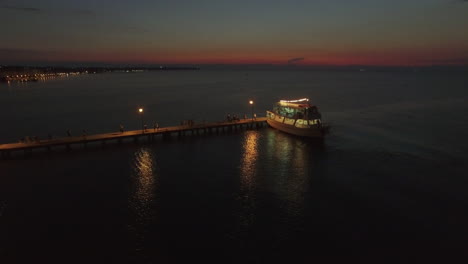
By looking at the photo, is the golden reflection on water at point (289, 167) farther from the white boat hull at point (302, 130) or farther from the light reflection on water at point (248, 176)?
the light reflection on water at point (248, 176)

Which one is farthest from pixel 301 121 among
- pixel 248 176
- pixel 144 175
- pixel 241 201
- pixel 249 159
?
pixel 144 175

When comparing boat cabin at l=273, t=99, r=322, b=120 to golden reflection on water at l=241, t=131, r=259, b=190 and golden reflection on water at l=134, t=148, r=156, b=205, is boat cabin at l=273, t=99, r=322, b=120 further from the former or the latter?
golden reflection on water at l=134, t=148, r=156, b=205

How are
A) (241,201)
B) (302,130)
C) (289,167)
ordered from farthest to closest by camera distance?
1. (302,130)
2. (289,167)
3. (241,201)

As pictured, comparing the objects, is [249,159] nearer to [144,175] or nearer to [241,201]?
[241,201]

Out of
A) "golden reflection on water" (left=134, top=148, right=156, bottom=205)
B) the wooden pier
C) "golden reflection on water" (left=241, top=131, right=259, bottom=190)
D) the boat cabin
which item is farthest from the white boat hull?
"golden reflection on water" (left=134, top=148, right=156, bottom=205)

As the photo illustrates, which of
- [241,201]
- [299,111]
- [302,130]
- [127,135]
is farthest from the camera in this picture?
[299,111]

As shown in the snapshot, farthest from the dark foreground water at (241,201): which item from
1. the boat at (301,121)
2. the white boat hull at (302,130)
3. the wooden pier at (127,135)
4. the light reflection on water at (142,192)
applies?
the boat at (301,121)

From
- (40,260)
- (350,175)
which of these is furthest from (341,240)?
(40,260)

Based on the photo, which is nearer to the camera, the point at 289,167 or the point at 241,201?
the point at 241,201
